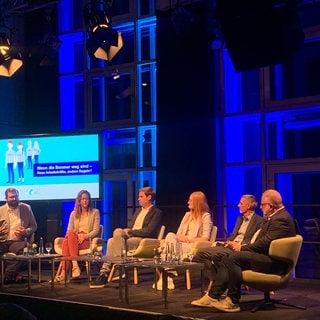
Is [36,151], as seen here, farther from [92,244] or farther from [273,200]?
[273,200]

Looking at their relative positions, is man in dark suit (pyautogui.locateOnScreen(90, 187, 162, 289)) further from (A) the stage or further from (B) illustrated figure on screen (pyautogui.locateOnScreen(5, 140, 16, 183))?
(B) illustrated figure on screen (pyautogui.locateOnScreen(5, 140, 16, 183))

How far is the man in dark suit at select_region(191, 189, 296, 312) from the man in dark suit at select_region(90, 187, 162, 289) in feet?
5.39

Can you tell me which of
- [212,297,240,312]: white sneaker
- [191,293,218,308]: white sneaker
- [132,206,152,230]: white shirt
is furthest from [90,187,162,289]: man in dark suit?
[212,297,240,312]: white sneaker

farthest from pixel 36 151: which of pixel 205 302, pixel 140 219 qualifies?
pixel 205 302

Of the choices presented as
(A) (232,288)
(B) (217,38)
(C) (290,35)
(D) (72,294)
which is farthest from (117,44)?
(A) (232,288)

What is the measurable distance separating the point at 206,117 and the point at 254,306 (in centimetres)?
352

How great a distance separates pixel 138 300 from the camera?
6031 mm

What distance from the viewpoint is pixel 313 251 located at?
866 centimetres

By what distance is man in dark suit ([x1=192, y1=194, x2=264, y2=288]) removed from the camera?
5672mm

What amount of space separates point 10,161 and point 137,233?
9.10 feet

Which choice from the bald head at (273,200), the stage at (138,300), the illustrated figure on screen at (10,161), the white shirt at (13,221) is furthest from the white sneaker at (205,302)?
the illustrated figure on screen at (10,161)

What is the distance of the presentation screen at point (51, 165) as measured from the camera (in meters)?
8.59

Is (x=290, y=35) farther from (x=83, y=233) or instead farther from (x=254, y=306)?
(x=83, y=233)

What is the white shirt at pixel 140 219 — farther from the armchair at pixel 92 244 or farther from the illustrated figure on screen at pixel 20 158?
the illustrated figure on screen at pixel 20 158
